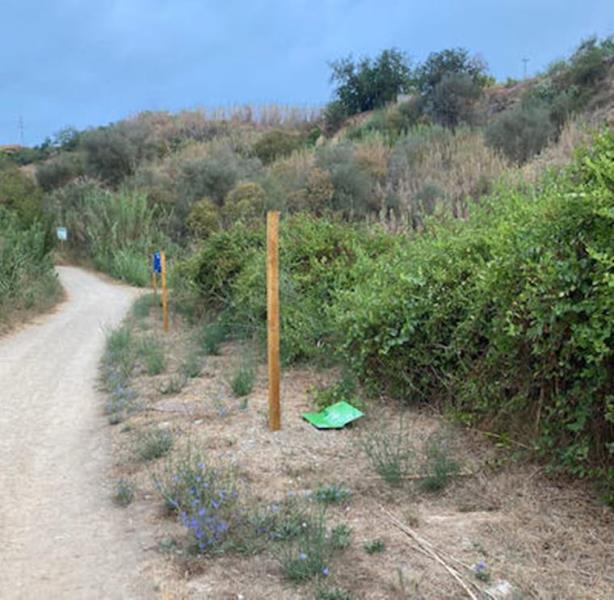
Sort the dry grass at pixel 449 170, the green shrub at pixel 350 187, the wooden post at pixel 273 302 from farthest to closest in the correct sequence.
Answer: the green shrub at pixel 350 187 < the dry grass at pixel 449 170 < the wooden post at pixel 273 302

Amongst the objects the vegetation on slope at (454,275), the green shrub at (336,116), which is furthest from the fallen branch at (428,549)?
the green shrub at (336,116)

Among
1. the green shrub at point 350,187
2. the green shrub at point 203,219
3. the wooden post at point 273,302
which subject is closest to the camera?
the wooden post at point 273,302

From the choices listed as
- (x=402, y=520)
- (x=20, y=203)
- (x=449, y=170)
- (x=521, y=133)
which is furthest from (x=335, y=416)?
(x=521, y=133)

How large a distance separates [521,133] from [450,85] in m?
11.9

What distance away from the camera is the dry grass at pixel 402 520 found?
380cm

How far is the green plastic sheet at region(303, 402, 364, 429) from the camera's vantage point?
6586 mm

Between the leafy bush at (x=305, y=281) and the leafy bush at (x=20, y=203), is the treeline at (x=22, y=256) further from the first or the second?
the leafy bush at (x=305, y=281)

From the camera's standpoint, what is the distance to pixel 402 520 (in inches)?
179

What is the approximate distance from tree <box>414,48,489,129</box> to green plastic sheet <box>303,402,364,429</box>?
34.4 metres

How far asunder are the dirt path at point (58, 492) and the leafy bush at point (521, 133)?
69.3 ft

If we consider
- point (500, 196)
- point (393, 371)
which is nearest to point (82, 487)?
point (393, 371)

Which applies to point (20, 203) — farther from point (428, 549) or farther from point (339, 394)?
point (428, 549)

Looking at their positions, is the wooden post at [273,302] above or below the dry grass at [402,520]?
above

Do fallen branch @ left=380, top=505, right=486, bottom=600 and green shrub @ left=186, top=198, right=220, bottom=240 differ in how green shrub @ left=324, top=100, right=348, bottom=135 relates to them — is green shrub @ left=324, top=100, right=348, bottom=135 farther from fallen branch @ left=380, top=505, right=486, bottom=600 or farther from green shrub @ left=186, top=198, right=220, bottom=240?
fallen branch @ left=380, top=505, right=486, bottom=600
